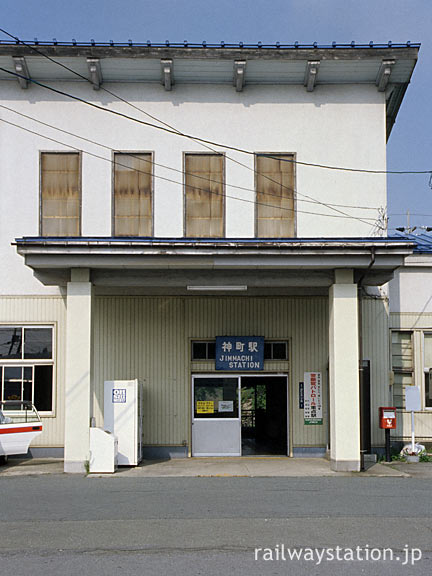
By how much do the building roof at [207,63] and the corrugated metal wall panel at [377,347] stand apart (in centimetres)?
578

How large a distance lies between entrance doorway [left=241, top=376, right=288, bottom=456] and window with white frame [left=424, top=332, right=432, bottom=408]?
373cm

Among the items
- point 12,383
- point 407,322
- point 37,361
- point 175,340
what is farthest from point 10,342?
point 407,322

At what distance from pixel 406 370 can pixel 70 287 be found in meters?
9.06

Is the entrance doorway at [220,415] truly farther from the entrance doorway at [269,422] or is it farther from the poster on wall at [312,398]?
the poster on wall at [312,398]

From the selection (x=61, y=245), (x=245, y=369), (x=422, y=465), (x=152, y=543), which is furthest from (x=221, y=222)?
(x=152, y=543)

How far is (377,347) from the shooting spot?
1773 centimetres

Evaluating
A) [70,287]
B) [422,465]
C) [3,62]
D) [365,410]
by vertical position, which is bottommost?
[422,465]

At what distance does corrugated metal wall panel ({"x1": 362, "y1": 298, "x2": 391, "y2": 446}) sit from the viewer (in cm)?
1747

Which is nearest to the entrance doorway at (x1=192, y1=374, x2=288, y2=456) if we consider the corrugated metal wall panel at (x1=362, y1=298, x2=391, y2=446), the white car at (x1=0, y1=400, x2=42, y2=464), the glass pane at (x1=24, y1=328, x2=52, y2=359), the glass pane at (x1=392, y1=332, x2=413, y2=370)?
the corrugated metal wall panel at (x1=362, y1=298, x2=391, y2=446)

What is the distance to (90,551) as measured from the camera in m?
7.97

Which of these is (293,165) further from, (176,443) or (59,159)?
(176,443)

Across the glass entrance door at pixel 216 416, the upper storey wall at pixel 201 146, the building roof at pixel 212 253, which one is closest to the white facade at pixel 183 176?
the upper storey wall at pixel 201 146

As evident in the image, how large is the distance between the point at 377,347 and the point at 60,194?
908cm

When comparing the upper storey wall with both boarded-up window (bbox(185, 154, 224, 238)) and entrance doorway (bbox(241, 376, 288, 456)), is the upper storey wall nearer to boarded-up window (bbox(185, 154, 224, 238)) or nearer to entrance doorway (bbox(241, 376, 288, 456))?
boarded-up window (bbox(185, 154, 224, 238))
